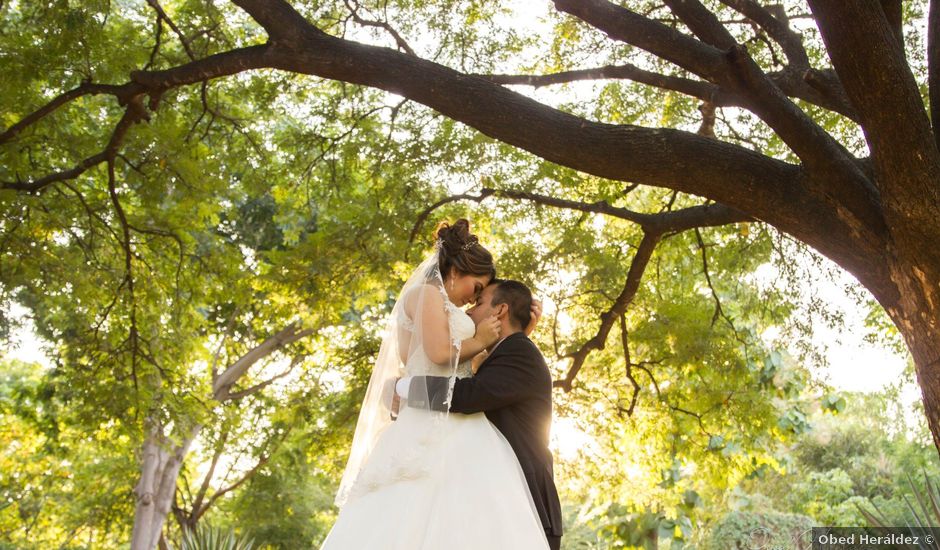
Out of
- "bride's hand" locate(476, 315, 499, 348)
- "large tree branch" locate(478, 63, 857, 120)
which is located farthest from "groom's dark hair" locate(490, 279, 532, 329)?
"large tree branch" locate(478, 63, 857, 120)

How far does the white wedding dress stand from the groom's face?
528 mm

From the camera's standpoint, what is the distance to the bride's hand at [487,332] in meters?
4.07

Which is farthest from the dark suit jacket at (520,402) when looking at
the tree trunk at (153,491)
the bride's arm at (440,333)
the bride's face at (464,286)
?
the tree trunk at (153,491)

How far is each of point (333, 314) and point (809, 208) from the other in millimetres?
6842

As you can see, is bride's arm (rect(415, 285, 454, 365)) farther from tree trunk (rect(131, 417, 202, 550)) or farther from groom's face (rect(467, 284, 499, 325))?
tree trunk (rect(131, 417, 202, 550))

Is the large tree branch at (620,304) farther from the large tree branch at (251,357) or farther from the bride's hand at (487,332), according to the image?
the large tree branch at (251,357)

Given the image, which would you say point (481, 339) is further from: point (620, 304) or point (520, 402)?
point (620, 304)

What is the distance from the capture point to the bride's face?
4.41m

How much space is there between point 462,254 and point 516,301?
38cm

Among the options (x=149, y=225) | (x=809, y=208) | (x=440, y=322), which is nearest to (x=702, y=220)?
(x=809, y=208)

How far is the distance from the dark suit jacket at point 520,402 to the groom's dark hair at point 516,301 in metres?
0.16

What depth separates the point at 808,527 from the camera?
19.9m

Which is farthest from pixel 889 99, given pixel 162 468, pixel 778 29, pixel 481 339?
pixel 162 468

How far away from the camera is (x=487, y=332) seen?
4.07 m
